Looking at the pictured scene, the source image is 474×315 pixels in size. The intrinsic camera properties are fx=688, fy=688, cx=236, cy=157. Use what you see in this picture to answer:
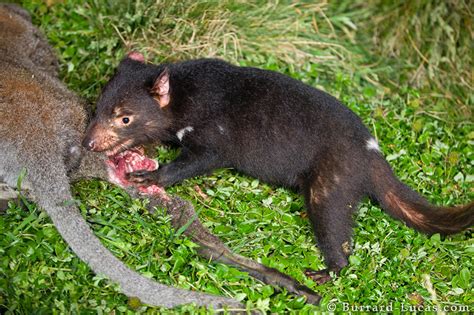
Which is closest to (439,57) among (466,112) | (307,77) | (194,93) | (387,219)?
(466,112)

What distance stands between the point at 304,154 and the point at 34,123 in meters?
2.24

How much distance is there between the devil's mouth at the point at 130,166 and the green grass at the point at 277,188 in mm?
135

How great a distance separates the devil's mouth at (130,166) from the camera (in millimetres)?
5957

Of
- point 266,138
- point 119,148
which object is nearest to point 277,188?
point 266,138

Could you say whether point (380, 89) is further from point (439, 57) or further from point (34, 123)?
point (34, 123)

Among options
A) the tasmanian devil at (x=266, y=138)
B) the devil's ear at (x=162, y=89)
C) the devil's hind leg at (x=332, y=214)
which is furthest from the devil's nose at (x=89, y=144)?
the devil's hind leg at (x=332, y=214)

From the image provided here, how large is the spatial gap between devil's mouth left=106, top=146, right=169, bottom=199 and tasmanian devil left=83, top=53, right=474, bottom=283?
8 cm

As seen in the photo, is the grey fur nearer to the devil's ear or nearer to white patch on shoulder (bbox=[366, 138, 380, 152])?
the devil's ear

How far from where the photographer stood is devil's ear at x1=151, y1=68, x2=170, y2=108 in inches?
234

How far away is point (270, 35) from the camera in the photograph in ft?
27.1

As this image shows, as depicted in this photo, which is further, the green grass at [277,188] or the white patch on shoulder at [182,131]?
the white patch on shoulder at [182,131]

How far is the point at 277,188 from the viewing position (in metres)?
6.51

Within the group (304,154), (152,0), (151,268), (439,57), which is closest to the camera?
(151,268)

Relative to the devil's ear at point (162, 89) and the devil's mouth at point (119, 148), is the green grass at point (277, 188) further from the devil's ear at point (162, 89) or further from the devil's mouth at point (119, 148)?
the devil's ear at point (162, 89)
